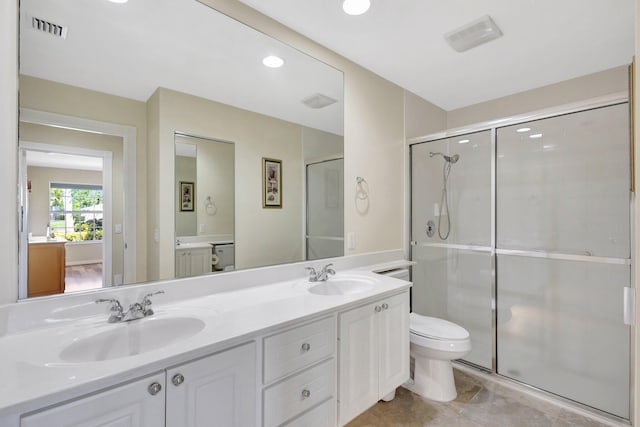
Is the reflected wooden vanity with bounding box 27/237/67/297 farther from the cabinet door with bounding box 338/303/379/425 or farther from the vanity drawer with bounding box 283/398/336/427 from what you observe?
the cabinet door with bounding box 338/303/379/425

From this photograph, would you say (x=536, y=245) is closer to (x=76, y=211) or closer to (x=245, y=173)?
(x=245, y=173)

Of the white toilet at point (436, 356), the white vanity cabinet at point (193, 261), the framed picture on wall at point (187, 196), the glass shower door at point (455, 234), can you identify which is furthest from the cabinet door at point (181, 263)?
the glass shower door at point (455, 234)

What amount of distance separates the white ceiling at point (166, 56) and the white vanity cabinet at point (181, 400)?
117 cm

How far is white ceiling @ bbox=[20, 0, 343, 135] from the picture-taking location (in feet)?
3.81

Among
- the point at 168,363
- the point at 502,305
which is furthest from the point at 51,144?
the point at 502,305

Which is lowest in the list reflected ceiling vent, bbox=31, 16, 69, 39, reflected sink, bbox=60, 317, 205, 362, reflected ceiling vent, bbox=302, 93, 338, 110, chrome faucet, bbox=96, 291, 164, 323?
reflected sink, bbox=60, 317, 205, 362

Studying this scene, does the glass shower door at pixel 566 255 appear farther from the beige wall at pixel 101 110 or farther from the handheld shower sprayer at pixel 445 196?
the beige wall at pixel 101 110

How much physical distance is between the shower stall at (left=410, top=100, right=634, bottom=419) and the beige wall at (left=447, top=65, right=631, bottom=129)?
61 centimetres

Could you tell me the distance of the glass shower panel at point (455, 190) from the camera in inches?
99.3

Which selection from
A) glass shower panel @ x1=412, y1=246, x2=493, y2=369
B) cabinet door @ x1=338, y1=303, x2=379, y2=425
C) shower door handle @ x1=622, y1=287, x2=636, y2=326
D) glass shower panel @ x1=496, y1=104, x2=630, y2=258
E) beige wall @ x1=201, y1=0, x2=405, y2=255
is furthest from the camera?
glass shower panel @ x1=412, y1=246, x2=493, y2=369

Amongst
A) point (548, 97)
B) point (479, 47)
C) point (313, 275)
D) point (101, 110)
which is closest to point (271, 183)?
point (313, 275)

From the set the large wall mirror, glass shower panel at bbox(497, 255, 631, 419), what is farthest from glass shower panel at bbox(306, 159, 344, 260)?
glass shower panel at bbox(497, 255, 631, 419)

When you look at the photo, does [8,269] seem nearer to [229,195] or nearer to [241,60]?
[229,195]

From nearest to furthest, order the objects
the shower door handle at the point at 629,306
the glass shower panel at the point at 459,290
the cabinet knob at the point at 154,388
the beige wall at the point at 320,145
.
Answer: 1. the shower door handle at the point at 629,306
2. the cabinet knob at the point at 154,388
3. the beige wall at the point at 320,145
4. the glass shower panel at the point at 459,290
